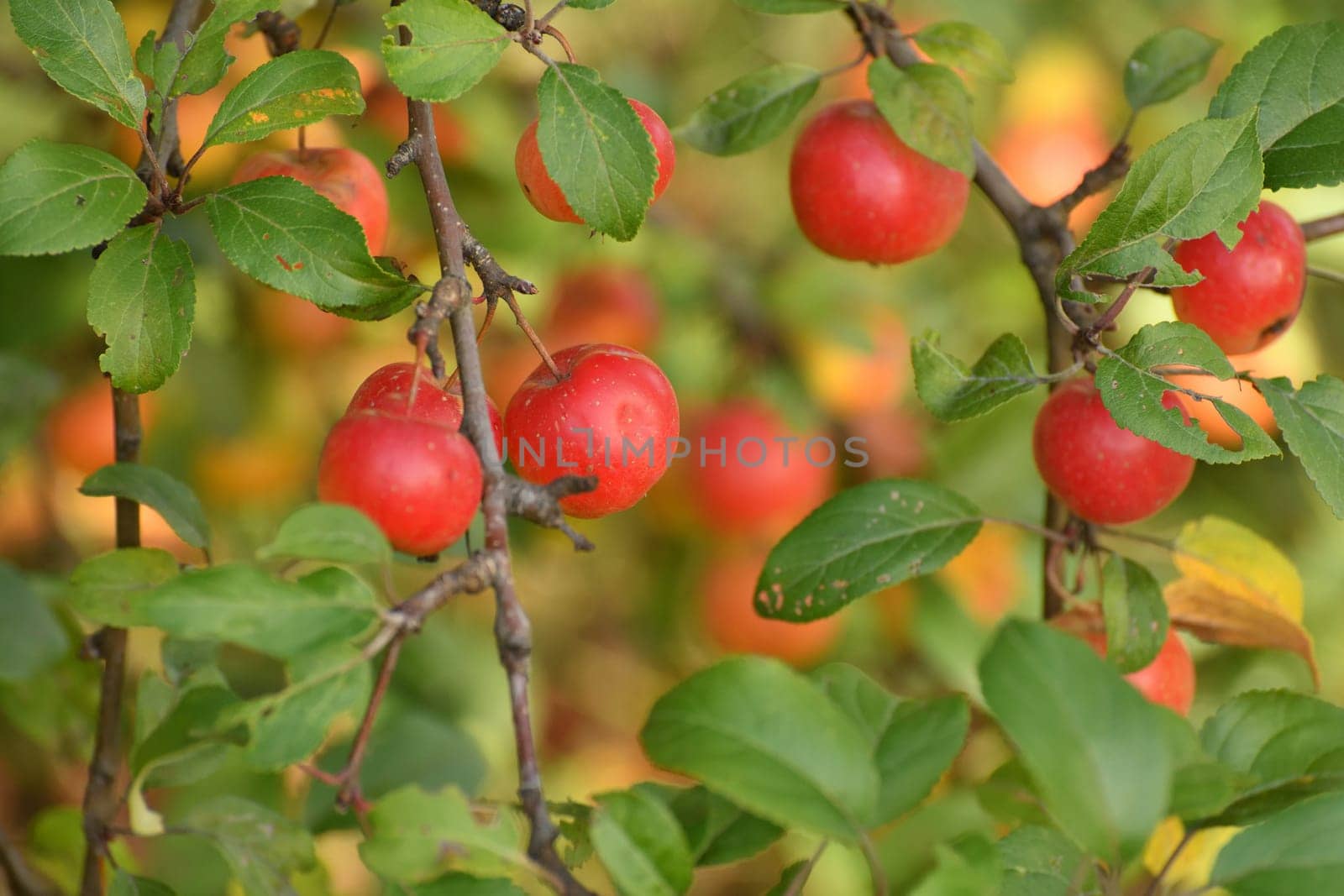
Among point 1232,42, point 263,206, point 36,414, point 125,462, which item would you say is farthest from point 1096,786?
point 1232,42

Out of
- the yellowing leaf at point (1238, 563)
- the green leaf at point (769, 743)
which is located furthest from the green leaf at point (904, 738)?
the yellowing leaf at point (1238, 563)

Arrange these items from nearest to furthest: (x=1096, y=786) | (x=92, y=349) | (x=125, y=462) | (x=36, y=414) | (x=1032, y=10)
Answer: (x=1096, y=786), (x=125, y=462), (x=36, y=414), (x=92, y=349), (x=1032, y=10)

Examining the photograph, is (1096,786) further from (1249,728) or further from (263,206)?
(263,206)

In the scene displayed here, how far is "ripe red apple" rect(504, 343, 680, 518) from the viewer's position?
0.68 m

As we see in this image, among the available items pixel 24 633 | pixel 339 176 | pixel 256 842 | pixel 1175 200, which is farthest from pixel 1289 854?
pixel 24 633

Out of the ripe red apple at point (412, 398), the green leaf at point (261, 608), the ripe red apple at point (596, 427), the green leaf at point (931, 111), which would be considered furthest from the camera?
the green leaf at point (931, 111)

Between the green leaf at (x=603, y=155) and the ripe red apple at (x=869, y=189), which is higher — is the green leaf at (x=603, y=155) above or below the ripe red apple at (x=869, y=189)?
above

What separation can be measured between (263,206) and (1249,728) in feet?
2.12

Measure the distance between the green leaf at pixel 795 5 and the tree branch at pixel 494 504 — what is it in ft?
1.06

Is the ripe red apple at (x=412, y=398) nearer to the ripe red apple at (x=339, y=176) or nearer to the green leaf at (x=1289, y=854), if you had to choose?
the ripe red apple at (x=339, y=176)

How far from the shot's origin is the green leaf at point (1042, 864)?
61 centimetres

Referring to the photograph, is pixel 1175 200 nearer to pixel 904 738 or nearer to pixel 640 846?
pixel 904 738

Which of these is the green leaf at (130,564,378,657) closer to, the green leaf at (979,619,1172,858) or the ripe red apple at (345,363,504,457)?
the ripe red apple at (345,363,504,457)

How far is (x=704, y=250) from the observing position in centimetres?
155
